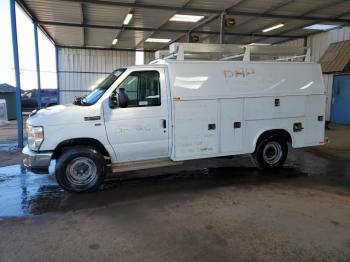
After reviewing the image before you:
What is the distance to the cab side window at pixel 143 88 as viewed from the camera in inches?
230

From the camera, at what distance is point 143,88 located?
5914 mm

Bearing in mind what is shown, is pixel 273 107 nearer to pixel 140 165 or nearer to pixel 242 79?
pixel 242 79

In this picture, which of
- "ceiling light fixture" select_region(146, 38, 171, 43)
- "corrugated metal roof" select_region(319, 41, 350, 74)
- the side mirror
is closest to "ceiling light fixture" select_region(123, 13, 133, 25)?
"ceiling light fixture" select_region(146, 38, 171, 43)

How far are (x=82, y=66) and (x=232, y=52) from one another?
58.3 feet

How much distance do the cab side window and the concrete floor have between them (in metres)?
1.66

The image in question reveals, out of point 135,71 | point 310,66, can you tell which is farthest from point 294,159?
point 135,71

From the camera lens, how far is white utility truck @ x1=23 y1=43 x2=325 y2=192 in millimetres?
5578

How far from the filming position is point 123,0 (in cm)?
1052

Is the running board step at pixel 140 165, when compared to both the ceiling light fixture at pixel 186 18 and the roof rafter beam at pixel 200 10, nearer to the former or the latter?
the roof rafter beam at pixel 200 10

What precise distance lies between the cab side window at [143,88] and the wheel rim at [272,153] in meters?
2.82

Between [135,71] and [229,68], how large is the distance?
1.90 meters

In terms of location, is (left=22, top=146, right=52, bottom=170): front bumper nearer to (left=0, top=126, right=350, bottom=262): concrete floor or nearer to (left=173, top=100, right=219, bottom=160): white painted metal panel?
(left=0, top=126, right=350, bottom=262): concrete floor

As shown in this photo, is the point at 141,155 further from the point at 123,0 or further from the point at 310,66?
the point at 123,0

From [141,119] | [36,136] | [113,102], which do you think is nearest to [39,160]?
[36,136]
